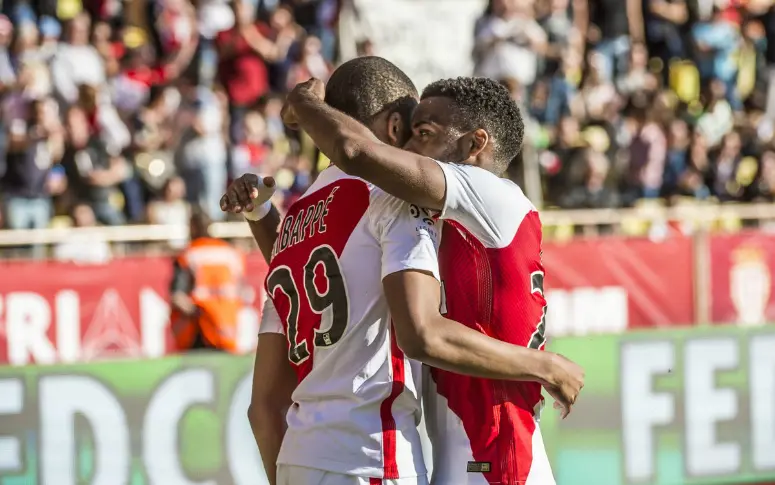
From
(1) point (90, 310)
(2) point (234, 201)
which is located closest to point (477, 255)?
(2) point (234, 201)

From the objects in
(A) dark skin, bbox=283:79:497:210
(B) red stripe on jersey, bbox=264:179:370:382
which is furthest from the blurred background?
(A) dark skin, bbox=283:79:497:210

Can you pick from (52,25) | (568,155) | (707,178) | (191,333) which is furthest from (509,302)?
(707,178)

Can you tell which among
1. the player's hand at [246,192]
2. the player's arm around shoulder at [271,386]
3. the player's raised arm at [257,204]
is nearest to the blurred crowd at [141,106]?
the player's raised arm at [257,204]

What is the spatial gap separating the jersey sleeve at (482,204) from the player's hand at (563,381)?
377 mm

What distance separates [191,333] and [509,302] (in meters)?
7.18

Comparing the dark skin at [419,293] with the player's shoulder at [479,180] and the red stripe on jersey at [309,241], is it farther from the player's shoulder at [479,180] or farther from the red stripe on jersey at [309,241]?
the red stripe on jersey at [309,241]

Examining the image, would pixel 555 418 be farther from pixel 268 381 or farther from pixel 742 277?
pixel 742 277

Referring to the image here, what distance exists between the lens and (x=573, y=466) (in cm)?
743

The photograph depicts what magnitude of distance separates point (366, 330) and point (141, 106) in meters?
9.92

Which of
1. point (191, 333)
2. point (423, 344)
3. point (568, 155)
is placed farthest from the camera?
point (568, 155)

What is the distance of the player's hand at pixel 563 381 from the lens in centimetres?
357

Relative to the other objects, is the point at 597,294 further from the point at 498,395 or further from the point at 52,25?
the point at 498,395

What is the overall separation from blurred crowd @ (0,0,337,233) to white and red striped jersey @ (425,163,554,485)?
356 inches

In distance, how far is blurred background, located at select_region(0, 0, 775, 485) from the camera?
6.98 m
